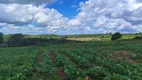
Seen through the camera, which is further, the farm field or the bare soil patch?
the bare soil patch

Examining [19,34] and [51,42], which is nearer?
[51,42]

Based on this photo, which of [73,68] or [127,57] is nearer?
[73,68]

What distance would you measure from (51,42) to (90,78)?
72.4 m

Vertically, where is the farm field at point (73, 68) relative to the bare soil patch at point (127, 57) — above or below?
above

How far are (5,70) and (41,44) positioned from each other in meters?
64.0

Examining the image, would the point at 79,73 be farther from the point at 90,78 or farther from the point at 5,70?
the point at 5,70

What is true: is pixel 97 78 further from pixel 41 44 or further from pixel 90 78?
pixel 41 44

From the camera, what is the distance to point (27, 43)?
87000 millimetres

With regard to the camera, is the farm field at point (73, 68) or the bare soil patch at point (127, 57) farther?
the bare soil patch at point (127, 57)

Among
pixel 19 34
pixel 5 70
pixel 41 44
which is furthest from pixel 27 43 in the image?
pixel 5 70

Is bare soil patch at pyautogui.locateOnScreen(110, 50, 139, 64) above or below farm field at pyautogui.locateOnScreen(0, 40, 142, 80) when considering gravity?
below

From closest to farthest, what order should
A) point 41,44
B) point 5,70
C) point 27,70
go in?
1. point 27,70
2. point 5,70
3. point 41,44

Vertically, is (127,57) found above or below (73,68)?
below

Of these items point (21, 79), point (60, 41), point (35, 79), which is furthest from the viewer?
point (60, 41)
